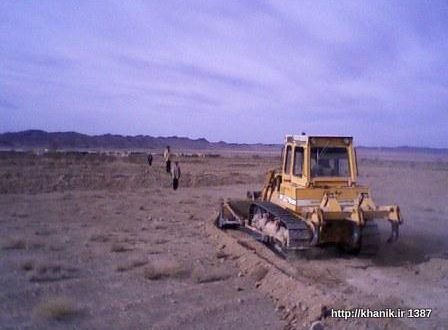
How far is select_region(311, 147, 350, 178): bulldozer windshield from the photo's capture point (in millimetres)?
12844

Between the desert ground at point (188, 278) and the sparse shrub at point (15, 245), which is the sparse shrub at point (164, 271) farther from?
the sparse shrub at point (15, 245)

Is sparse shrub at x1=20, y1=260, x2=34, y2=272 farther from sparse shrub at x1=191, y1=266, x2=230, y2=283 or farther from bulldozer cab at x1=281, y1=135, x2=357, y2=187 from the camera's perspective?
bulldozer cab at x1=281, y1=135, x2=357, y2=187

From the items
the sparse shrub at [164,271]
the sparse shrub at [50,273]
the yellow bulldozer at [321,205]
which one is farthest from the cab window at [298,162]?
the sparse shrub at [50,273]

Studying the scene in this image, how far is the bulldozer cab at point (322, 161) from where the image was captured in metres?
12.7

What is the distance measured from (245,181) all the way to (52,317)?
115 feet

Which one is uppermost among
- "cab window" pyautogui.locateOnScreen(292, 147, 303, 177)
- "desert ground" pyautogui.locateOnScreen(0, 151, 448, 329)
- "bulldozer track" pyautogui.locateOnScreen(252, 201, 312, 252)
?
"cab window" pyautogui.locateOnScreen(292, 147, 303, 177)

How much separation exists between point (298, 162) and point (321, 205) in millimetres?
1521

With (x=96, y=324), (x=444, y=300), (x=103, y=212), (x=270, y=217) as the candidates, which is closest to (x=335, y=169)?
(x=270, y=217)

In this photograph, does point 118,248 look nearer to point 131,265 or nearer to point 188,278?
point 131,265

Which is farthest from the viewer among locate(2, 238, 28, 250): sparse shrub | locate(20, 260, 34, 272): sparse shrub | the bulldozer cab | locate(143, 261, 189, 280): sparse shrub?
locate(2, 238, 28, 250): sparse shrub

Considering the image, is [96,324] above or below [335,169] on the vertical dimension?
below

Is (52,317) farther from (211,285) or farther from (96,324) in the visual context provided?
(211,285)

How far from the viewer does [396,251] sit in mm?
13586

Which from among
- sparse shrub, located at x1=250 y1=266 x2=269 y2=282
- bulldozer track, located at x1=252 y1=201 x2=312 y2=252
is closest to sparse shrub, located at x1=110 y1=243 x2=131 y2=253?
sparse shrub, located at x1=250 y1=266 x2=269 y2=282
